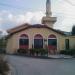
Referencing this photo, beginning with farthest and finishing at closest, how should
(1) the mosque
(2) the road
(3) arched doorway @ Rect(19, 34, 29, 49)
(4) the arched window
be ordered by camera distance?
(4) the arched window
(1) the mosque
(3) arched doorway @ Rect(19, 34, 29, 49)
(2) the road

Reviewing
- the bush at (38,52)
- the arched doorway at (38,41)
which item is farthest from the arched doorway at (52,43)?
the bush at (38,52)

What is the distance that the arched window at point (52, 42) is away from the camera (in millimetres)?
55812

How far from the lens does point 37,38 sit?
55969 mm

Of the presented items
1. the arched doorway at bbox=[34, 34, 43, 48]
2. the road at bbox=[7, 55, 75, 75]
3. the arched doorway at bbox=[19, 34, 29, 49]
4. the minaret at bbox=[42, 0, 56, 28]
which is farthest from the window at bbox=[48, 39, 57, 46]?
the road at bbox=[7, 55, 75, 75]

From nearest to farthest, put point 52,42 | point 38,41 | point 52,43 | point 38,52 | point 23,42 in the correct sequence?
point 38,52
point 23,42
point 38,41
point 52,43
point 52,42

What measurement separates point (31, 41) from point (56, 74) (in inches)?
1526

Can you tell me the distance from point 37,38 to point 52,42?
2957 millimetres

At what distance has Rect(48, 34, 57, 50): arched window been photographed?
55812 millimetres

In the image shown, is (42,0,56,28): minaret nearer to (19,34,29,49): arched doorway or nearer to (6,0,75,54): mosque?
(6,0,75,54): mosque

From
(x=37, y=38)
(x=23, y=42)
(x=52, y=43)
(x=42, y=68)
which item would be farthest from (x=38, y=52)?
(x=42, y=68)

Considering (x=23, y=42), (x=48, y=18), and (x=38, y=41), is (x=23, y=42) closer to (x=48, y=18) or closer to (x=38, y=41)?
(x=38, y=41)

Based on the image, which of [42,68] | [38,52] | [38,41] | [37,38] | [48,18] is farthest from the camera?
[48,18]

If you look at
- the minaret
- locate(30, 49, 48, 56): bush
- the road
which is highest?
the minaret

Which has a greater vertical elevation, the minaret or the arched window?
the minaret
